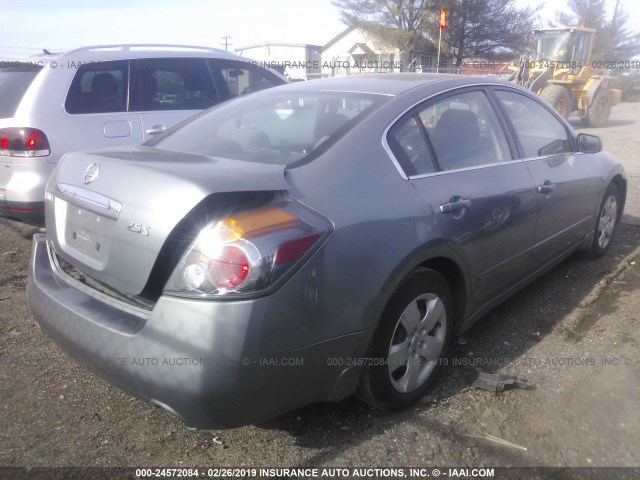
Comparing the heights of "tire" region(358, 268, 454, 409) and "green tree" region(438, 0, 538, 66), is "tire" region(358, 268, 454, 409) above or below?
below

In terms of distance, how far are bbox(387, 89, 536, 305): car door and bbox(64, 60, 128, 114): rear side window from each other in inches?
132

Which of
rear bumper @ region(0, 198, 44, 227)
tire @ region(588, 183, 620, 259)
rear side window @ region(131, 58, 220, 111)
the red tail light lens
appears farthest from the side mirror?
rear bumper @ region(0, 198, 44, 227)

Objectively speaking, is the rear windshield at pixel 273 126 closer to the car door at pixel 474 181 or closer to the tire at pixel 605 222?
the car door at pixel 474 181

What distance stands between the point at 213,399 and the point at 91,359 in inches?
24.2

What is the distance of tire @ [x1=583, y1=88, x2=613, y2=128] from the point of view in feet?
55.0

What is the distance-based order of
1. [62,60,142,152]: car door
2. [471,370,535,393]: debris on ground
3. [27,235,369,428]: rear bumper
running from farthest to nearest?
[62,60,142,152]: car door → [471,370,535,393]: debris on ground → [27,235,369,428]: rear bumper

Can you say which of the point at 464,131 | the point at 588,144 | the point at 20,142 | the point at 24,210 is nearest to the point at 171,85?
the point at 20,142

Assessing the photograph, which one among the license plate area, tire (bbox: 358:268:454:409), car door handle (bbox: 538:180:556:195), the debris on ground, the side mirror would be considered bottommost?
the debris on ground

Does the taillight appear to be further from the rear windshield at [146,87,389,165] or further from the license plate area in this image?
the license plate area

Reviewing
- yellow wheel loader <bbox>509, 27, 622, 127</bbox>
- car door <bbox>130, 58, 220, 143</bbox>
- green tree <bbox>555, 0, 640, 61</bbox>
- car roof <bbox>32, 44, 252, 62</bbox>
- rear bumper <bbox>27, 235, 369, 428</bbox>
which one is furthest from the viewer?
green tree <bbox>555, 0, 640, 61</bbox>

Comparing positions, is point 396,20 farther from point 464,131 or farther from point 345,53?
point 464,131

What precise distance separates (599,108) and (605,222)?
14.2 metres

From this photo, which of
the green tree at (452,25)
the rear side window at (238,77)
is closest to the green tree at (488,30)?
the green tree at (452,25)

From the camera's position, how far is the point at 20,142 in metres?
4.62
